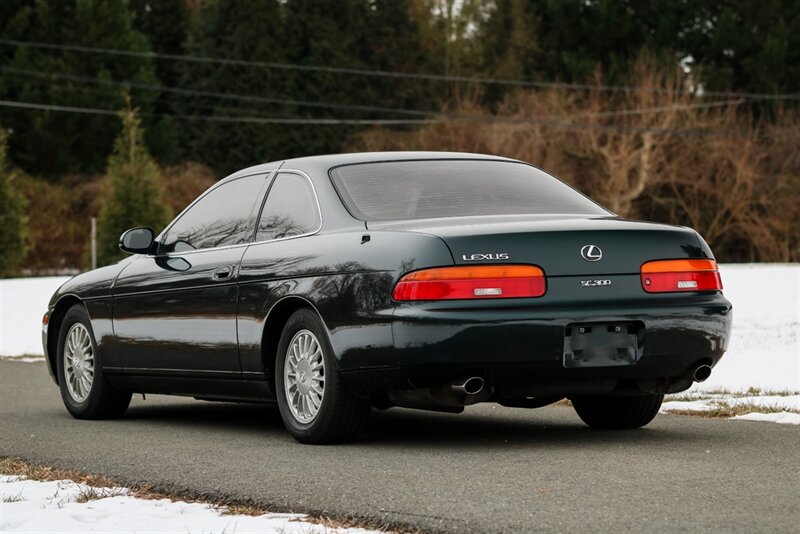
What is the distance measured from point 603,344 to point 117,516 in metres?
2.65

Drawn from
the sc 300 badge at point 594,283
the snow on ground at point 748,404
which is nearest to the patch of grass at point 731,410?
the snow on ground at point 748,404

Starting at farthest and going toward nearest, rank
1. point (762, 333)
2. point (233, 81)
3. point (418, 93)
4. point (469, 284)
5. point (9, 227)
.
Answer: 1. point (418, 93)
2. point (233, 81)
3. point (9, 227)
4. point (762, 333)
5. point (469, 284)

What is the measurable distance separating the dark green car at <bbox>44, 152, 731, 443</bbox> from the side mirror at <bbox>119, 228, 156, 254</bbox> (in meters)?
0.30

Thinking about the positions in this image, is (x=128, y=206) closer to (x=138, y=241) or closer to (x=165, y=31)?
(x=138, y=241)

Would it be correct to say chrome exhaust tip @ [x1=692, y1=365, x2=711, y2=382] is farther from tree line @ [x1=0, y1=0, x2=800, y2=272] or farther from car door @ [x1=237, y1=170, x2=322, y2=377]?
tree line @ [x1=0, y1=0, x2=800, y2=272]

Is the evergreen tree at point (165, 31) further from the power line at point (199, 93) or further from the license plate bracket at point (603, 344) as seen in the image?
the license plate bracket at point (603, 344)

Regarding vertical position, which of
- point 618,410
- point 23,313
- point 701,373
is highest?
point 701,373

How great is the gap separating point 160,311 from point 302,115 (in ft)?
184

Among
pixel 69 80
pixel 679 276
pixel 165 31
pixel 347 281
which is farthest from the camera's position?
pixel 165 31

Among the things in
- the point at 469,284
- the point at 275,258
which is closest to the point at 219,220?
the point at 275,258

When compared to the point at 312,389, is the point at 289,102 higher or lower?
higher

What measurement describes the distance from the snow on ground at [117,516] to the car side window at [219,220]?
Result: 2.66 m

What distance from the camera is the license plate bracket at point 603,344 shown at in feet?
22.3

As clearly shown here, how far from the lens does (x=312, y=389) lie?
7.39 m
